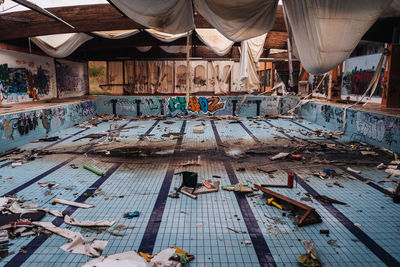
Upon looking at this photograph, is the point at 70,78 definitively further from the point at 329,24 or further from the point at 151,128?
the point at 329,24

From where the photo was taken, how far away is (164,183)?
5.29 m

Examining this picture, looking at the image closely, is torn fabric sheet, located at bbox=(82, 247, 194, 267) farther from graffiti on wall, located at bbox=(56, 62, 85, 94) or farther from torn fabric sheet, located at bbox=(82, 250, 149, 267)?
graffiti on wall, located at bbox=(56, 62, 85, 94)

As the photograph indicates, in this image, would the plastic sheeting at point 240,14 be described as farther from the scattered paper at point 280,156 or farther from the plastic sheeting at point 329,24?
the scattered paper at point 280,156

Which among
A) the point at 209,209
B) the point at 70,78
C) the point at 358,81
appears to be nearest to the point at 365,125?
the point at 358,81

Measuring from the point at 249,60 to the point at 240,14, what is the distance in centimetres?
760

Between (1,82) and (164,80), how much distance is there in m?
8.97

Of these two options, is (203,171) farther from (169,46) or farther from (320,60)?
(169,46)

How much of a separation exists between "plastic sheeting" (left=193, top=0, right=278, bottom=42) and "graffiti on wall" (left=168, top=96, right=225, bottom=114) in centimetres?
888

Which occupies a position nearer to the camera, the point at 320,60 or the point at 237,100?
the point at 320,60

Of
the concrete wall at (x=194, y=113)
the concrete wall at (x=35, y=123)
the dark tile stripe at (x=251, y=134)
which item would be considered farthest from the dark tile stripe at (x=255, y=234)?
the concrete wall at (x=35, y=123)

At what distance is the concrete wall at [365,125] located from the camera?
6.98 meters

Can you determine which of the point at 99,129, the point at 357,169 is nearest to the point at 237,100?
the point at 99,129

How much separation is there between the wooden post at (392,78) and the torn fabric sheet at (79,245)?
969 centimetres

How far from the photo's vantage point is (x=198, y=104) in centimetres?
1483
